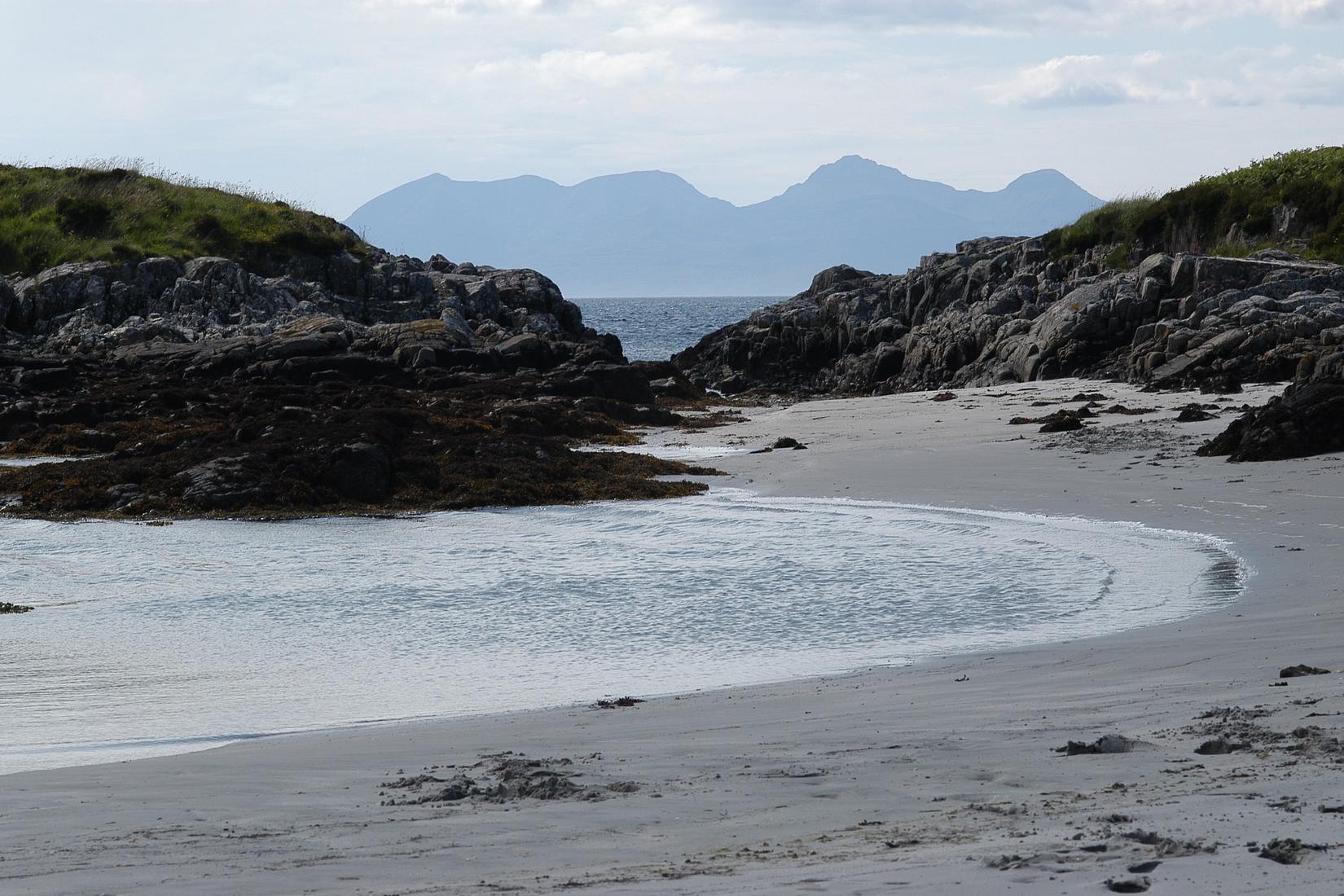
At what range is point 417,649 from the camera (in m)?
8.57

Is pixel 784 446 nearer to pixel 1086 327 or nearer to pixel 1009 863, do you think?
pixel 1086 327

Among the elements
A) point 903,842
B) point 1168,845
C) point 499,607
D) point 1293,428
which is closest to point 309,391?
point 499,607

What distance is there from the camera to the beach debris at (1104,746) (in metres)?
4.75

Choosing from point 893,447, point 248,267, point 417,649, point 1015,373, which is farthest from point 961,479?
point 248,267

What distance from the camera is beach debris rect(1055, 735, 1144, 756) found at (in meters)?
4.75

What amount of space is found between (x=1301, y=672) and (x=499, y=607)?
604cm

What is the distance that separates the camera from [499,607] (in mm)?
9961

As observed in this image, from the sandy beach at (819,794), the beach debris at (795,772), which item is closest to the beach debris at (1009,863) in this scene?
the sandy beach at (819,794)

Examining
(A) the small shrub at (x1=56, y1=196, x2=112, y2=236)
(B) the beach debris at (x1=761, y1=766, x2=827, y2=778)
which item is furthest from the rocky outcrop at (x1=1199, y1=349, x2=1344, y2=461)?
(A) the small shrub at (x1=56, y1=196, x2=112, y2=236)

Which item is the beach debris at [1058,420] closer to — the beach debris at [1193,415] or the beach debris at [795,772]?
the beach debris at [1193,415]

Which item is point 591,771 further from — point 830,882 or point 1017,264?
point 1017,264

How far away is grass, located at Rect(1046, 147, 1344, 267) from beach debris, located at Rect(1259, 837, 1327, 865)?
37238 mm

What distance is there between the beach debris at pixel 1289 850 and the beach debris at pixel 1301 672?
2.78m

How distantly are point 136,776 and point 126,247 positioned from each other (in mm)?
39483
